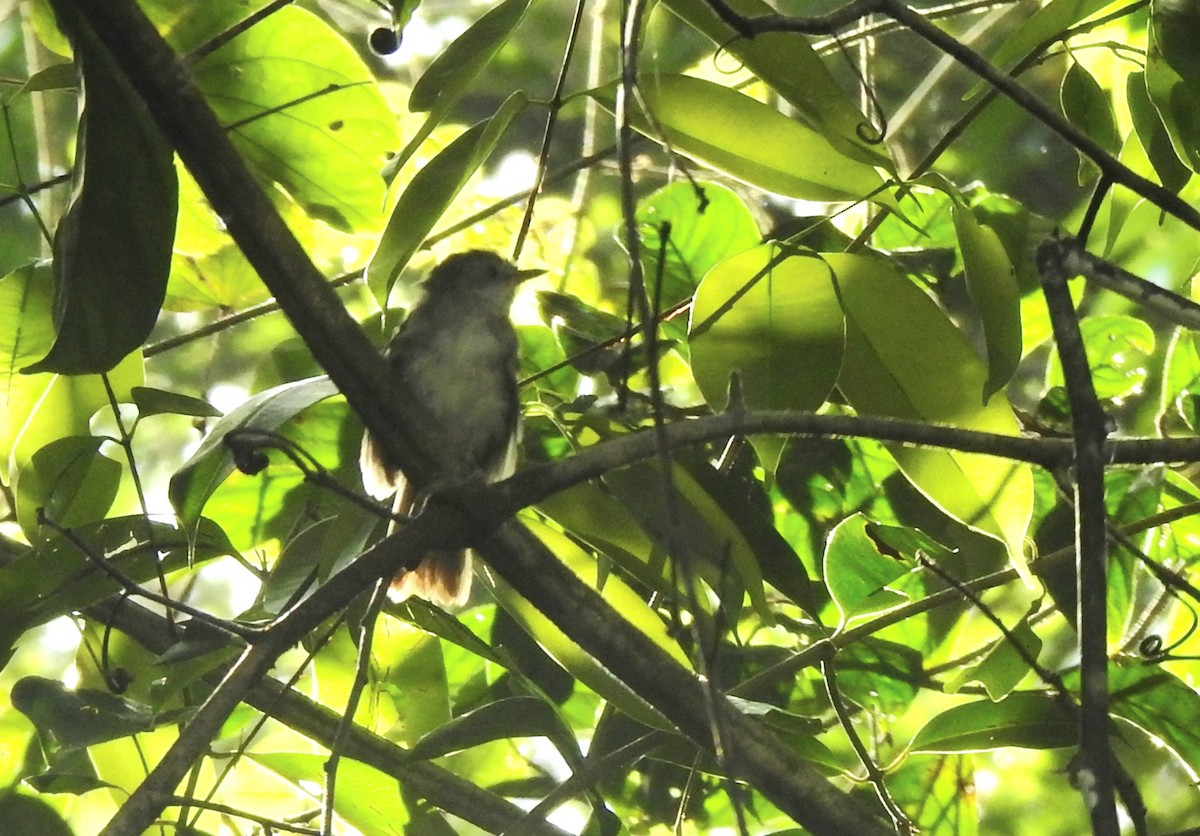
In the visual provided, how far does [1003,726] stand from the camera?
1.89 m

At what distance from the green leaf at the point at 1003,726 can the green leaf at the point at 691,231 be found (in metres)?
0.76

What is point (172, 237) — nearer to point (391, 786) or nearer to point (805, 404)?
point (805, 404)

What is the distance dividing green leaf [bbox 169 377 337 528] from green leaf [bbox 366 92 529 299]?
6.8 inches

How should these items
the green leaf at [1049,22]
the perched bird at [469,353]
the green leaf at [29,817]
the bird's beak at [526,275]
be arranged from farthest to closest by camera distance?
the perched bird at [469,353] < the bird's beak at [526,275] < the green leaf at [29,817] < the green leaf at [1049,22]

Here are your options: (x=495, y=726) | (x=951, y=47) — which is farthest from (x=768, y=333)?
(x=495, y=726)

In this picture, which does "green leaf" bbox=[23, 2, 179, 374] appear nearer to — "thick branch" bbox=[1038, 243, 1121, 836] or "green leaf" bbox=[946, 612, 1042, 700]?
"thick branch" bbox=[1038, 243, 1121, 836]

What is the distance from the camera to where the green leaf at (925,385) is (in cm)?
168

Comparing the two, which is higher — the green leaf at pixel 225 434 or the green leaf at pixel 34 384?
the green leaf at pixel 34 384

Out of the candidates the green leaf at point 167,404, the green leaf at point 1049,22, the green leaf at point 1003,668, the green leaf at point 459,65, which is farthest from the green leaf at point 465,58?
the green leaf at point 1003,668

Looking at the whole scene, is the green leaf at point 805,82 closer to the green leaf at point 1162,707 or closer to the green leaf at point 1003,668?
the green leaf at point 1003,668

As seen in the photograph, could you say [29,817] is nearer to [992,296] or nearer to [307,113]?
[307,113]

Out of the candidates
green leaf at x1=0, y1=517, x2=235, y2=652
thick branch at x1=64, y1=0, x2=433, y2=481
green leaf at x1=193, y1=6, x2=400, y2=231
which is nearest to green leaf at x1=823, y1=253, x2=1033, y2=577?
thick branch at x1=64, y1=0, x2=433, y2=481

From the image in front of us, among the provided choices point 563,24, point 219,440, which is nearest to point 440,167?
point 219,440

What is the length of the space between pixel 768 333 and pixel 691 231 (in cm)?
55
